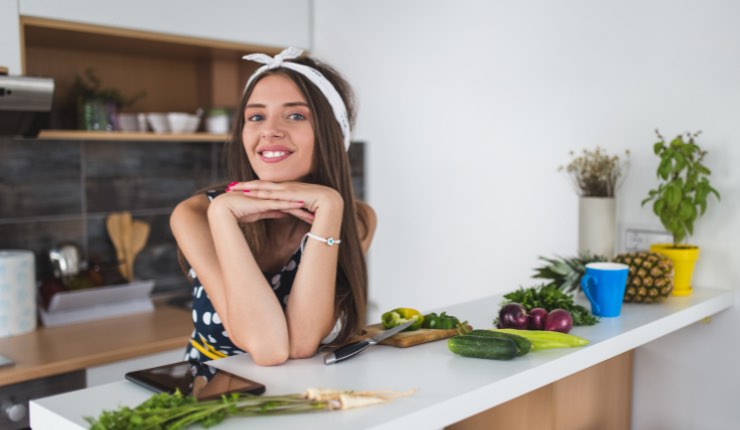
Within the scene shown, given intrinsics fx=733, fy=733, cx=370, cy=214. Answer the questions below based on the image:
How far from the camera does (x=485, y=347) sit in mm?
1386

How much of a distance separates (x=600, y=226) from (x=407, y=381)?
1138 millimetres

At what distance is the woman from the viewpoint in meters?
1.46

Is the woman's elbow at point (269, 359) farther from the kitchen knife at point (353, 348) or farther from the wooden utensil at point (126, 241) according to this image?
the wooden utensil at point (126, 241)

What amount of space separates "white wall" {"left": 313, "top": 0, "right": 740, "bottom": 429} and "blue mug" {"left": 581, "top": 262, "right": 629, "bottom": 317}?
1.80 feet

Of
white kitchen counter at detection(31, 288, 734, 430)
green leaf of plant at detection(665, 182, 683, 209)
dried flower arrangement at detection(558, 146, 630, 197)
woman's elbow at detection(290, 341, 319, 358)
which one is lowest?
white kitchen counter at detection(31, 288, 734, 430)

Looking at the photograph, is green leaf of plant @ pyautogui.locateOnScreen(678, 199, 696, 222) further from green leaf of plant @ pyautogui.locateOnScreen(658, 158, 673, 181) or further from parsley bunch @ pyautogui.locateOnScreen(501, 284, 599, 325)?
parsley bunch @ pyautogui.locateOnScreen(501, 284, 599, 325)

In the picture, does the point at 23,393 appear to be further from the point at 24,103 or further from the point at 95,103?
the point at 95,103

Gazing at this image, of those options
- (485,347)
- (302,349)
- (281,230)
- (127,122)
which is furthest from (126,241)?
(485,347)

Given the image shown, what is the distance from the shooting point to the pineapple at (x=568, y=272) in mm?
1991

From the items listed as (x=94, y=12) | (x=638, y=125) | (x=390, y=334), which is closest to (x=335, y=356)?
(x=390, y=334)

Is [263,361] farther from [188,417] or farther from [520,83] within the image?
[520,83]

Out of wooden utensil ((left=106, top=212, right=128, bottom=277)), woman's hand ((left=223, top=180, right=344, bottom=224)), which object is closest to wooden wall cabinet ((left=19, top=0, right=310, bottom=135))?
wooden utensil ((left=106, top=212, right=128, bottom=277))

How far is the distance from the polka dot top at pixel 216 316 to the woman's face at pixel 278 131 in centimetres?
24

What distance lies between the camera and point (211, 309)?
69.4 inches
